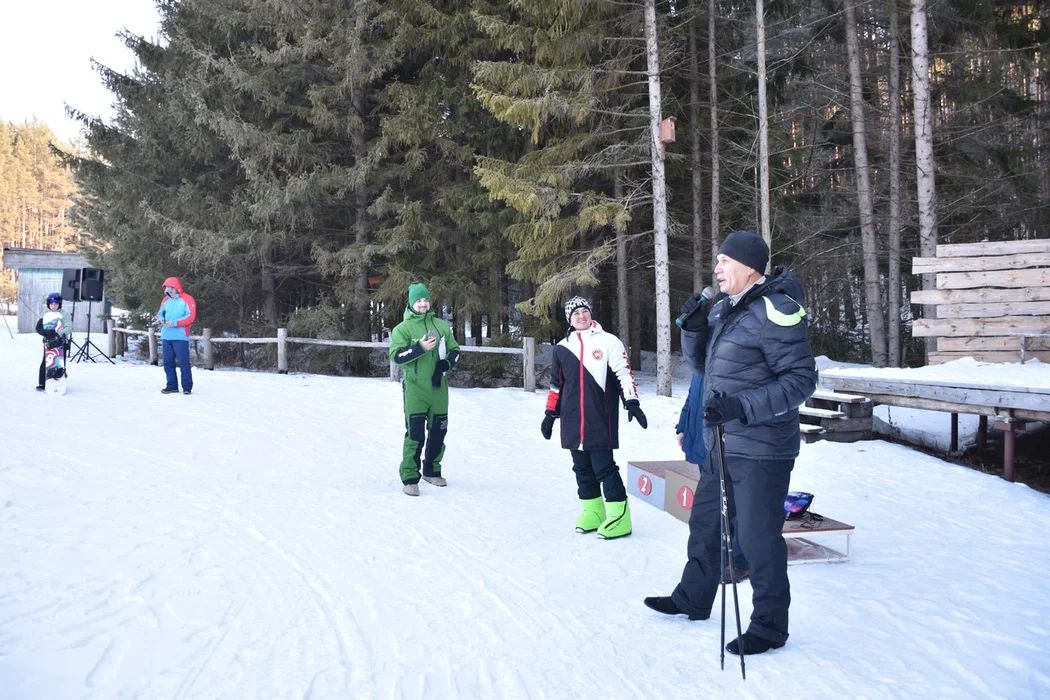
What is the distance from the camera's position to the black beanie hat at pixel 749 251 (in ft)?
11.3

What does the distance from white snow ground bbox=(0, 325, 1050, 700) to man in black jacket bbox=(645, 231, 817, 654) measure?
35 centimetres

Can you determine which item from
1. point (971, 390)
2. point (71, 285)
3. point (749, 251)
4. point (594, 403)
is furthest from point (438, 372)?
point (71, 285)

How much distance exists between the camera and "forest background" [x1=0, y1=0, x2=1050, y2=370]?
14.3 metres

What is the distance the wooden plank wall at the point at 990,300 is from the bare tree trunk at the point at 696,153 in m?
7.08

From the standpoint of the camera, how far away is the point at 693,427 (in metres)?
4.84

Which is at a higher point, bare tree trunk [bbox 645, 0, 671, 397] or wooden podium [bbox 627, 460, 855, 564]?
bare tree trunk [bbox 645, 0, 671, 397]

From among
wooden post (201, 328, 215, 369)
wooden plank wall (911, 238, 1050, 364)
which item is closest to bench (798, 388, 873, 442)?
wooden plank wall (911, 238, 1050, 364)

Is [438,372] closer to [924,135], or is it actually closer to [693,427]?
[693,427]

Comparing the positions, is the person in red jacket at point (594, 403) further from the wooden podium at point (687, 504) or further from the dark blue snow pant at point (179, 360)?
the dark blue snow pant at point (179, 360)

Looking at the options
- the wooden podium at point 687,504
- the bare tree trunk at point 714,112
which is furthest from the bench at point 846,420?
the bare tree trunk at point 714,112

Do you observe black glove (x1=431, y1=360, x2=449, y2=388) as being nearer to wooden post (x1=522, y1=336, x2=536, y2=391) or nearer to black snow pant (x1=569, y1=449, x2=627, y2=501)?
black snow pant (x1=569, y1=449, x2=627, y2=501)

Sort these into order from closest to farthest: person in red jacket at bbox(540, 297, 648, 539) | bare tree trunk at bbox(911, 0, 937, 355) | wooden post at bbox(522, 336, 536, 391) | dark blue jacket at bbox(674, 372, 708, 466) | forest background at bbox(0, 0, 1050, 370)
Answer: dark blue jacket at bbox(674, 372, 708, 466), person in red jacket at bbox(540, 297, 648, 539), bare tree trunk at bbox(911, 0, 937, 355), wooden post at bbox(522, 336, 536, 391), forest background at bbox(0, 0, 1050, 370)

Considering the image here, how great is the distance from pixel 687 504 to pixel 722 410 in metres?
2.97

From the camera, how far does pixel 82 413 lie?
10453mm
